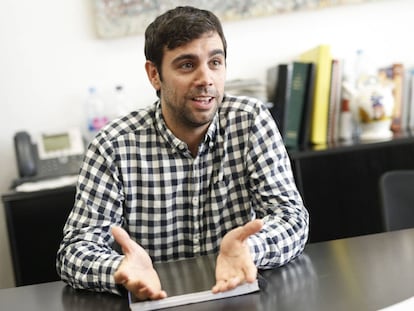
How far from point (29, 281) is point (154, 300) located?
142 centimetres

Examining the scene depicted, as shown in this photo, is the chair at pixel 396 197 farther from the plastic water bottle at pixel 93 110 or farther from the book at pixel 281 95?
the plastic water bottle at pixel 93 110

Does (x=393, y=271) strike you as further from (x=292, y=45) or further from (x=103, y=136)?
(x=292, y=45)

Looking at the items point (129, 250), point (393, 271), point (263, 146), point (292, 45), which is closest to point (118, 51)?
point (292, 45)

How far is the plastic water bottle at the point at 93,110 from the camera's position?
2727 mm

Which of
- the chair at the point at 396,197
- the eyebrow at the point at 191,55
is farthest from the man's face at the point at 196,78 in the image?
the chair at the point at 396,197

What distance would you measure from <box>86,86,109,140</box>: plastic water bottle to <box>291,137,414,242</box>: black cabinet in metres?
0.86

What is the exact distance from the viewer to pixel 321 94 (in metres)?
2.68

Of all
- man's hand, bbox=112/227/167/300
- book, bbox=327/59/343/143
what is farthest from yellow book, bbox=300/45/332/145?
man's hand, bbox=112/227/167/300

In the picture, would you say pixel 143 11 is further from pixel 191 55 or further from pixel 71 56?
pixel 191 55

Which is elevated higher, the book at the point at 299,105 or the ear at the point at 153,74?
the ear at the point at 153,74

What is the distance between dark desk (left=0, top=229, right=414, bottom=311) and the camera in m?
1.18

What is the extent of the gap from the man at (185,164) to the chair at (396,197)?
298 mm

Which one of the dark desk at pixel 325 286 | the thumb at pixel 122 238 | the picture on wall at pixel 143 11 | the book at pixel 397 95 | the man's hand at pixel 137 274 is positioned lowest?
the dark desk at pixel 325 286

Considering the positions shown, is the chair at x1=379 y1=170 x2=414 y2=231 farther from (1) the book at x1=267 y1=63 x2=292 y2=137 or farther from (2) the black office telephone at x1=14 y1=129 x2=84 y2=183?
(2) the black office telephone at x1=14 y1=129 x2=84 y2=183
